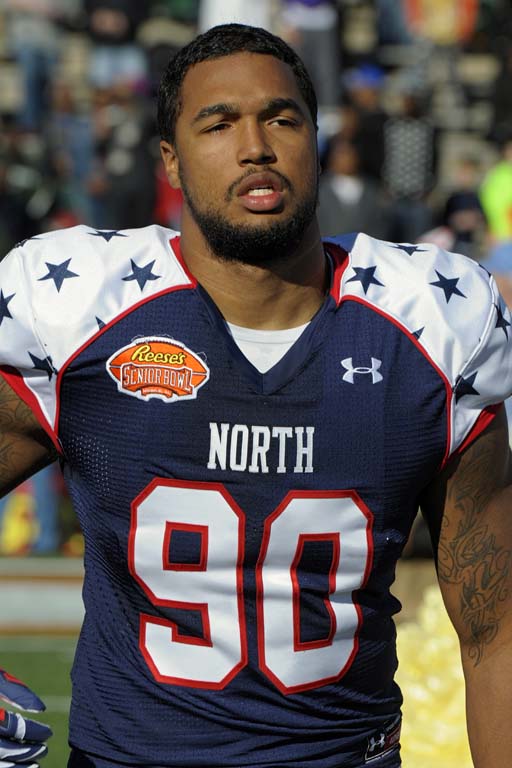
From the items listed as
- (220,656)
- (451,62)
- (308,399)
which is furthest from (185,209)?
(451,62)

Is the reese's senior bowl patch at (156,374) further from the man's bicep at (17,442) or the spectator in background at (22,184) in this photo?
the spectator in background at (22,184)

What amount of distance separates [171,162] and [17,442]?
619 mm

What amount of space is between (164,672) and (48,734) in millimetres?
232

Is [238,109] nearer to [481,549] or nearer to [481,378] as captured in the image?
[481,378]

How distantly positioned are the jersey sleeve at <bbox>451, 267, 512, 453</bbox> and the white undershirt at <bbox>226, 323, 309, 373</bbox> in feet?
1.03

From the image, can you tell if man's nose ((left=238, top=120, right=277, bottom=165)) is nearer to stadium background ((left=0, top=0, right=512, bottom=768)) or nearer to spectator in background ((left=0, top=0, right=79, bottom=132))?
stadium background ((left=0, top=0, right=512, bottom=768))

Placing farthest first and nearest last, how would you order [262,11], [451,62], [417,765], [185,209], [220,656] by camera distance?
[451,62], [262,11], [417,765], [185,209], [220,656]

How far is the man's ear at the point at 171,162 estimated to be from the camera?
2.89m

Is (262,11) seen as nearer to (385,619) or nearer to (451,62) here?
(451,62)

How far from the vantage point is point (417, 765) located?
14.3ft

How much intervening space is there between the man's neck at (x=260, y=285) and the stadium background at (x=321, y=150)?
77.6 inches

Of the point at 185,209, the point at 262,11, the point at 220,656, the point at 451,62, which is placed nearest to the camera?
the point at 220,656

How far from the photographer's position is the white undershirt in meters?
2.74

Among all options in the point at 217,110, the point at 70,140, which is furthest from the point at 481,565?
the point at 70,140
